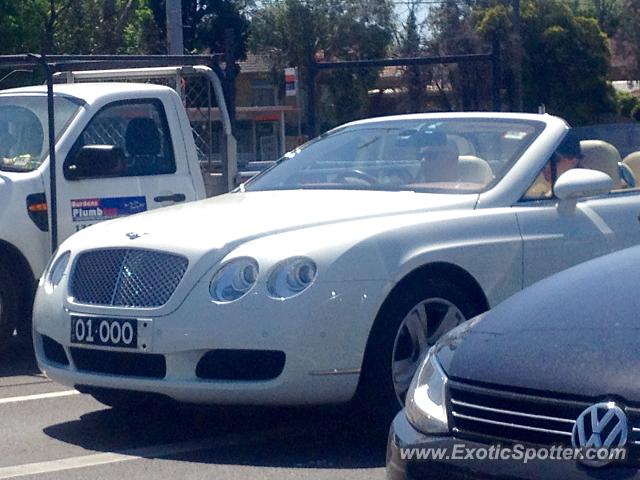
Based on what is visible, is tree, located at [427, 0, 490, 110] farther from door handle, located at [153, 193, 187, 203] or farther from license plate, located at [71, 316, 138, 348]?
license plate, located at [71, 316, 138, 348]

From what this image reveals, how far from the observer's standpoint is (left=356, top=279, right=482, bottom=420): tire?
567 centimetres

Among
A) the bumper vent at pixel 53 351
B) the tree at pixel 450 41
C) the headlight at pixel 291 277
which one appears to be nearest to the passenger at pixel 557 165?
the headlight at pixel 291 277

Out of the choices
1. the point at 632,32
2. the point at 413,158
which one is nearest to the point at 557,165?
the point at 413,158

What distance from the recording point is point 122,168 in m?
8.60

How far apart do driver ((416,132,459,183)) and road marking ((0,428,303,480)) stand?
1525 mm

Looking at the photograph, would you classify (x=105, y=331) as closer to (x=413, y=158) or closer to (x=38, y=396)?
(x=38, y=396)

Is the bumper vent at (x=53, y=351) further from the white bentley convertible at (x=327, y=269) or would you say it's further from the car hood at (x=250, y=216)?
the car hood at (x=250, y=216)

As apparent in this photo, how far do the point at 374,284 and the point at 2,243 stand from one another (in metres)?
3.45

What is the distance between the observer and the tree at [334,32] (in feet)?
139

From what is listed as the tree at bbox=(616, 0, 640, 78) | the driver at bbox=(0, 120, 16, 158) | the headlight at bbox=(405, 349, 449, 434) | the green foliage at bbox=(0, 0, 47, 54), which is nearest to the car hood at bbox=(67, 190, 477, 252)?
the headlight at bbox=(405, 349, 449, 434)

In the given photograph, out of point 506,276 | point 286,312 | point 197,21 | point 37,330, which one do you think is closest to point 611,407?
point 286,312
